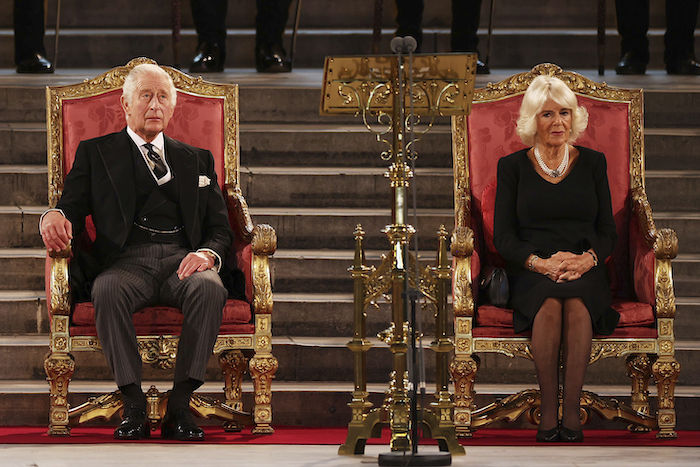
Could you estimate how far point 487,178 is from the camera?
506 cm

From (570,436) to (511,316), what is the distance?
452 mm

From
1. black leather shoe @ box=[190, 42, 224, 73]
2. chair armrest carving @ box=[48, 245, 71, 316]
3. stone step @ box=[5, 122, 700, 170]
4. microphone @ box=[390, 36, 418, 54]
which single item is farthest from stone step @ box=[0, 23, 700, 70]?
microphone @ box=[390, 36, 418, 54]

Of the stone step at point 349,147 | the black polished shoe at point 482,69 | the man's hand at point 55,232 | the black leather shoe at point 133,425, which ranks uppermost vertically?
the black polished shoe at point 482,69

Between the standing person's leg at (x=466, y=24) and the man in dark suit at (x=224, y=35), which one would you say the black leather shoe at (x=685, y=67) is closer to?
the standing person's leg at (x=466, y=24)

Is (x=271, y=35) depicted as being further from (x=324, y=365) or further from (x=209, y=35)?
(x=324, y=365)

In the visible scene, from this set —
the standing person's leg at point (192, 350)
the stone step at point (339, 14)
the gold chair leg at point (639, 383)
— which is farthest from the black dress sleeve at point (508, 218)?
the stone step at point (339, 14)

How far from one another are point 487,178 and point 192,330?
4.34 feet

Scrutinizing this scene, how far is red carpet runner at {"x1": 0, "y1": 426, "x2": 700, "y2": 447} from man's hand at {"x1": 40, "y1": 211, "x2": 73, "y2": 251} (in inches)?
25.7

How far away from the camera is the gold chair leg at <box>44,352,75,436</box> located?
4.49 m

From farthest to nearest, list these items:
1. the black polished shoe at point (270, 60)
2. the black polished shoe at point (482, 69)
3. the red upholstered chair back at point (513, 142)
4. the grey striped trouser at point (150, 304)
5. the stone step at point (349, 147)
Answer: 1. the black polished shoe at point (270, 60)
2. the black polished shoe at point (482, 69)
3. the stone step at point (349, 147)
4. the red upholstered chair back at point (513, 142)
5. the grey striped trouser at point (150, 304)

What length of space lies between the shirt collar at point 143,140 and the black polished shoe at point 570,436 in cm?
174

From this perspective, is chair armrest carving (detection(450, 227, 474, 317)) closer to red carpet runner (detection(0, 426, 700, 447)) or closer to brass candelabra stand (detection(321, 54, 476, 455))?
brass candelabra stand (detection(321, 54, 476, 455))

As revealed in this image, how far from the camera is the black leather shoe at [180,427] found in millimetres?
4445

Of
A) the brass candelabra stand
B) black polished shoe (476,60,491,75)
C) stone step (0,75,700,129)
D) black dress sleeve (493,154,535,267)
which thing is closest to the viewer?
the brass candelabra stand
